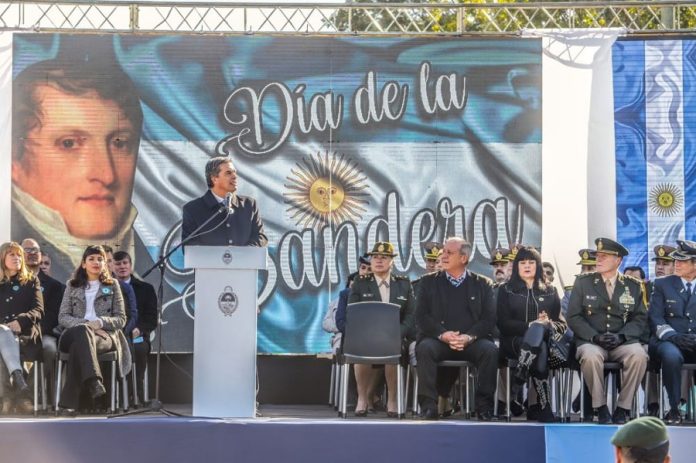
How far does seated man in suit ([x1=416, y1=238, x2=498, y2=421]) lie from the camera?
8.80m

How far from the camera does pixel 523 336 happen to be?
905 centimetres

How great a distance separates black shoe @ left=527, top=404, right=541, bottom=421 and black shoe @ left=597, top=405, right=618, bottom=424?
0.40 m

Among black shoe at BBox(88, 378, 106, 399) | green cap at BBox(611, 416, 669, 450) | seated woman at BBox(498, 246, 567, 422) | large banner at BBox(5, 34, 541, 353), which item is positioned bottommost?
black shoe at BBox(88, 378, 106, 399)

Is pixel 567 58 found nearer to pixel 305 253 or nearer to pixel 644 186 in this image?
pixel 644 186

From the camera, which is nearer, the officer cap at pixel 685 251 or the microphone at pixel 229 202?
the microphone at pixel 229 202

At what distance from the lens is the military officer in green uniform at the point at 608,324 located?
8688 millimetres

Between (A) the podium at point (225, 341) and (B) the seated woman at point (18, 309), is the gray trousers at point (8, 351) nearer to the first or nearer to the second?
(B) the seated woman at point (18, 309)

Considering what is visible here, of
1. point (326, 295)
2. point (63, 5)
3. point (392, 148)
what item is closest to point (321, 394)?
point (326, 295)

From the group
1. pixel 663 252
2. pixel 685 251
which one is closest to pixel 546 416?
pixel 685 251

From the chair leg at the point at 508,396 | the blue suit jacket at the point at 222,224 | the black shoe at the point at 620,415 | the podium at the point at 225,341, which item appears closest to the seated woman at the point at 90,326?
the blue suit jacket at the point at 222,224

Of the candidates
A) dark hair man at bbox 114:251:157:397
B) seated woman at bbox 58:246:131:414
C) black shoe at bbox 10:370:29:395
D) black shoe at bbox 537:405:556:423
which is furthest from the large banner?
black shoe at bbox 537:405:556:423

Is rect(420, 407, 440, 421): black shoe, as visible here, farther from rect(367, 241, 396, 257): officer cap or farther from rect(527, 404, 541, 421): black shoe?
rect(367, 241, 396, 257): officer cap

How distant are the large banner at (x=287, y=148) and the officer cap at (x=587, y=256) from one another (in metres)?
0.66

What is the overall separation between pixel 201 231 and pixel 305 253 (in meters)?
3.27
